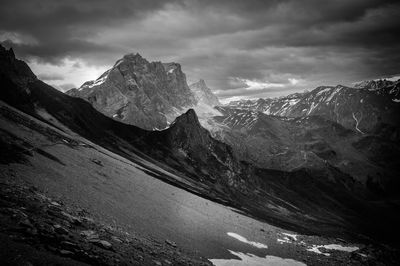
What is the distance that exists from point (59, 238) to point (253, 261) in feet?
118

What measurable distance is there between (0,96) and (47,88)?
69469 mm

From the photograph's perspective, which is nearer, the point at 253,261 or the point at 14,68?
the point at 253,261

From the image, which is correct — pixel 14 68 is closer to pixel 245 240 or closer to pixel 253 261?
pixel 245 240

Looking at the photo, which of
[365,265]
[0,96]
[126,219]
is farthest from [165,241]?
[0,96]

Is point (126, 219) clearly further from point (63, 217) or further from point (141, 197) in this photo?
point (141, 197)

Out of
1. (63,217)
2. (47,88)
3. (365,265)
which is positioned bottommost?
(365,265)

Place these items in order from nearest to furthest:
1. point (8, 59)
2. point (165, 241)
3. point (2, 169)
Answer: point (2, 169)
point (165, 241)
point (8, 59)

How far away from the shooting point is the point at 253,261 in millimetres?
53281

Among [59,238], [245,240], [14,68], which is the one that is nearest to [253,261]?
[245,240]

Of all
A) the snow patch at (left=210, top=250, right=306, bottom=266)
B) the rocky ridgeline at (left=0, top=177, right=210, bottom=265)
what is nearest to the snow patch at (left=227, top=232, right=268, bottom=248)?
the snow patch at (left=210, top=250, right=306, bottom=266)

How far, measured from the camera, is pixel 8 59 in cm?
15575

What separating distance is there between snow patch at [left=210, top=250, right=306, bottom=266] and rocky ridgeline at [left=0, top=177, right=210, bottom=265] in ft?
27.2

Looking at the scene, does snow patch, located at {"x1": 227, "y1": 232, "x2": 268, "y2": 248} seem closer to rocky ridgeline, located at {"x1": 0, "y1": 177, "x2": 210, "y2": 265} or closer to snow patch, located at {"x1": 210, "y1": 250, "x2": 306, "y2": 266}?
snow patch, located at {"x1": 210, "y1": 250, "x2": 306, "y2": 266}

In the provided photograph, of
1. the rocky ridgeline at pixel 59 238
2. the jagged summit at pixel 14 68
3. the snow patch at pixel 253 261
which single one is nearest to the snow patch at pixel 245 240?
the snow patch at pixel 253 261
